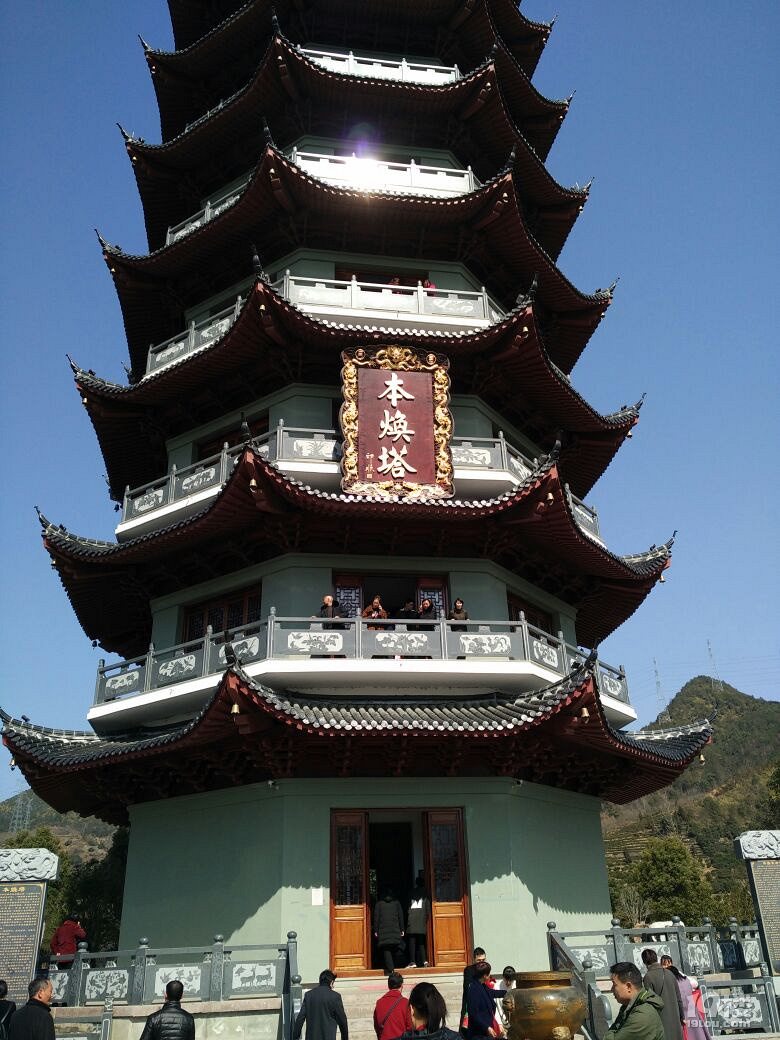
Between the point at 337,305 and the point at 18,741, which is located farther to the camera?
the point at 337,305

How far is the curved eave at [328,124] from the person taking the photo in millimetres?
21328

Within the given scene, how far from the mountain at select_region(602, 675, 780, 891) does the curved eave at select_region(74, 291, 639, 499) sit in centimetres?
4011

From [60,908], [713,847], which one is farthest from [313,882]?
[713,847]

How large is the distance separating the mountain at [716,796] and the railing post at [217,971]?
158 feet

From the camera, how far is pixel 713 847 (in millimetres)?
70312

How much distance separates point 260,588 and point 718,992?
10.5m

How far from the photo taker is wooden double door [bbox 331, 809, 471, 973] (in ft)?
47.5

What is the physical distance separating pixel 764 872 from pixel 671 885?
30.6 m

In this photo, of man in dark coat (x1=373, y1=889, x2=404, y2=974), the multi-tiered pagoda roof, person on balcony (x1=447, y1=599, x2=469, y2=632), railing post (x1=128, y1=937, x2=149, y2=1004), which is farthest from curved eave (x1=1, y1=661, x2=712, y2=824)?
railing post (x1=128, y1=937, x2=149, y2=1004)

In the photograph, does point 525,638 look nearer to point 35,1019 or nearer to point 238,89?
point 35,1019

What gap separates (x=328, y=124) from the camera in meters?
22.6

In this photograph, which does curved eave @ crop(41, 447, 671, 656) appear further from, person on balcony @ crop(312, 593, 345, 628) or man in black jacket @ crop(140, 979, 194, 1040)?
man in black jacket @ crop(140, 979, 194, 1040)

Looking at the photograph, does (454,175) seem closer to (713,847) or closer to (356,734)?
(356,734)

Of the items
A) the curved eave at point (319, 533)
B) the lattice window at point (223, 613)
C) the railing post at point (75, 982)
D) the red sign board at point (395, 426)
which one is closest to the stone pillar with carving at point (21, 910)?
the railing post at point (75, 982)
